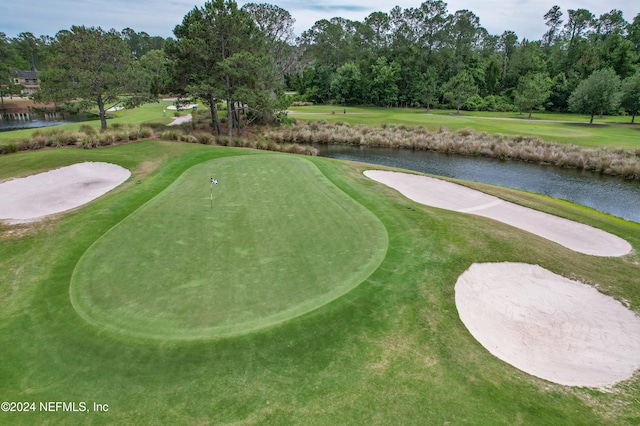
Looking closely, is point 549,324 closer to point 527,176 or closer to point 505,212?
point 505,212

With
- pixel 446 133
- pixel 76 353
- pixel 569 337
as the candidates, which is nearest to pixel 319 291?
pixel 76 353

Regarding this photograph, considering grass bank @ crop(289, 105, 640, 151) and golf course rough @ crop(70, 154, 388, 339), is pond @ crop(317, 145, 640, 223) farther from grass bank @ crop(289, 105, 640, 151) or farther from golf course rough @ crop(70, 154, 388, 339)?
golf course rough @ crop(70, 154, 388, 339)

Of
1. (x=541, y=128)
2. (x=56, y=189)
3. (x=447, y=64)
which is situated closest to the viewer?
(x=56, y=189)

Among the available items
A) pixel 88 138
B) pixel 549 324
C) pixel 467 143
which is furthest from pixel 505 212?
pixel 467 143

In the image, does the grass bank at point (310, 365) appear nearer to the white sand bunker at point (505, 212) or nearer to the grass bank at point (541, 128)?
the white sand bunker at point (505, 212)

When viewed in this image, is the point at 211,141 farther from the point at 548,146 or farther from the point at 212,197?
the point at 548,146

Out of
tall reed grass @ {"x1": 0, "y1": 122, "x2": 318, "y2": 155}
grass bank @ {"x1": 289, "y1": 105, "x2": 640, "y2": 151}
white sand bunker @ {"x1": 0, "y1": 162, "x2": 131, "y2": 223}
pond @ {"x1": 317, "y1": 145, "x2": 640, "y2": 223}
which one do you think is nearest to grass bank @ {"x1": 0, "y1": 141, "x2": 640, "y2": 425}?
white sand bunker @ {"x1": 0, "y1": 162, "x2": 131, "y2": 223}
